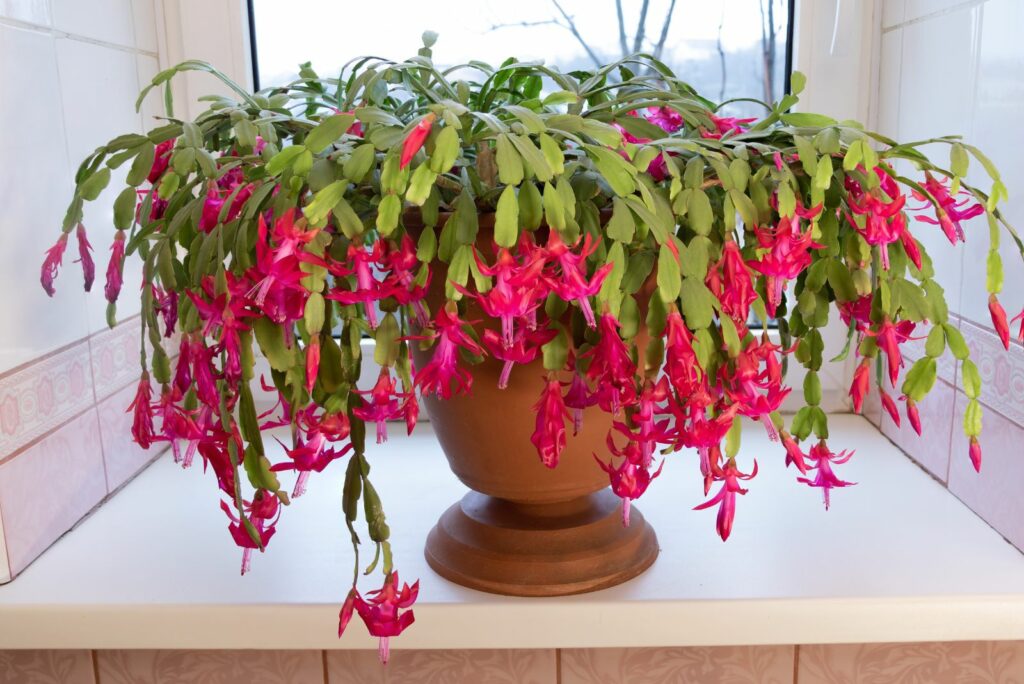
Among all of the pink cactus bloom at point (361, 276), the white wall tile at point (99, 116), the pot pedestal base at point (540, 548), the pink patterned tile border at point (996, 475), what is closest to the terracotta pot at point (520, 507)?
the pot pedestal base at point (540, 548)

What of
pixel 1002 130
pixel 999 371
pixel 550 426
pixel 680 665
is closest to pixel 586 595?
pixel 680 665

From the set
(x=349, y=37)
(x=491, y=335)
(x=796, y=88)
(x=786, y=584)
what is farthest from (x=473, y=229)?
(x=349, y=37)

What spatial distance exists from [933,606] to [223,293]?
0.67m

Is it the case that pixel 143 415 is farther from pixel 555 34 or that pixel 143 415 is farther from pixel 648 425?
pixel 555 34

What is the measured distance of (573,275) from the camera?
24.0 inches

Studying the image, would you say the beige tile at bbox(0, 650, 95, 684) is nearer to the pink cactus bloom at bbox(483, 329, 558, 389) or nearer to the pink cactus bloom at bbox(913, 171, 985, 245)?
the pink cactus bloom at bbox(483, 329, 558, 389)

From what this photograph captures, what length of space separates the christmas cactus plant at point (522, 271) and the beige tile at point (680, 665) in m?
0.32

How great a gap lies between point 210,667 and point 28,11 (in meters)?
0.67

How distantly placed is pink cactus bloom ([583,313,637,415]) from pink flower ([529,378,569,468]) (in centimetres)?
3

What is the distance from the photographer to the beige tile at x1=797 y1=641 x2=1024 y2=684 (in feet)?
3.15

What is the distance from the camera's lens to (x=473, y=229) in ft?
2.14

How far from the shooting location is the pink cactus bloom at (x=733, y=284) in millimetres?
660

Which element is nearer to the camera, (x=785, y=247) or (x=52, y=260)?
(x=785, y=247)

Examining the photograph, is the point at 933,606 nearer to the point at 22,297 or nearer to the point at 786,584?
the point at 786,584
